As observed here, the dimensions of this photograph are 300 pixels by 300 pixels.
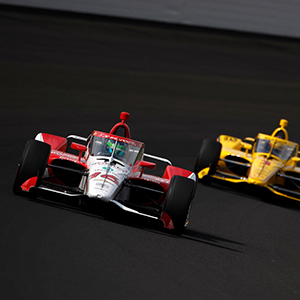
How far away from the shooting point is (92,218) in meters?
7.62

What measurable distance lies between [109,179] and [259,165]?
213 inches

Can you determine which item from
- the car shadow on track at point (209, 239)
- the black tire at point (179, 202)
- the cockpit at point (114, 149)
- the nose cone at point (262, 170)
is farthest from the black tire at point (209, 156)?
the black tire at point (179, 202)

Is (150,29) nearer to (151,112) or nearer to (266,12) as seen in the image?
(266,12)

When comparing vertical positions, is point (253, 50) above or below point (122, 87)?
above

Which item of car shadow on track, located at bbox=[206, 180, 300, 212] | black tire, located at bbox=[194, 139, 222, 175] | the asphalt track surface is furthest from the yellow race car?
the asphalt track surface

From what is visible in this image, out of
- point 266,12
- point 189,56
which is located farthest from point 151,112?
point 266,12

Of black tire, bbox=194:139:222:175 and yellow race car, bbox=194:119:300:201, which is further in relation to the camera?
black tire, bbox=194:139:222:175

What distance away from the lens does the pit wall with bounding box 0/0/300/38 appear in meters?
26.4

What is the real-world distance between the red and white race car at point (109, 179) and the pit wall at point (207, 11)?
706 inches

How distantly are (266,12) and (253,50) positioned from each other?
1.89 meters

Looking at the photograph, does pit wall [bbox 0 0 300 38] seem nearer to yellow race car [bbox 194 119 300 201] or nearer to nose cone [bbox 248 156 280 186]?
yellow race car [bbox 194 119 300 201]

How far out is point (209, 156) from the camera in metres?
13.0

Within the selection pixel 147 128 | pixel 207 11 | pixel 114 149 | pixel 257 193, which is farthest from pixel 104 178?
pixel 207 11

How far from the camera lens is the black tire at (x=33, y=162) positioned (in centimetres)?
781
